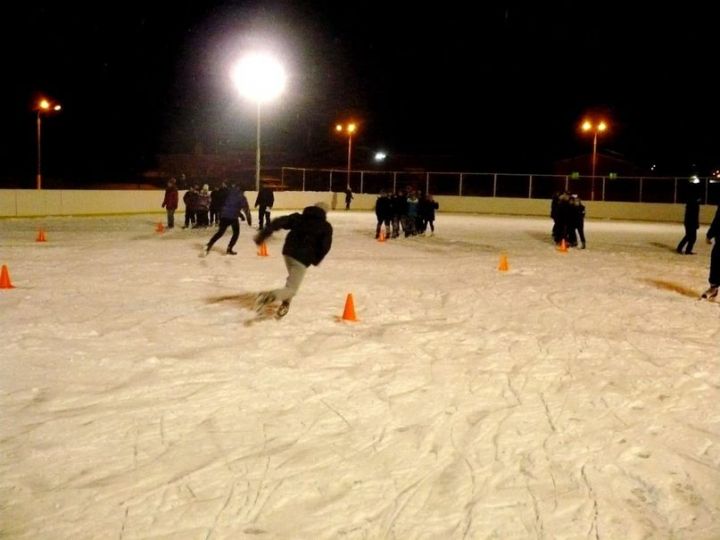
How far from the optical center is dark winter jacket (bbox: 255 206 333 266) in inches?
327

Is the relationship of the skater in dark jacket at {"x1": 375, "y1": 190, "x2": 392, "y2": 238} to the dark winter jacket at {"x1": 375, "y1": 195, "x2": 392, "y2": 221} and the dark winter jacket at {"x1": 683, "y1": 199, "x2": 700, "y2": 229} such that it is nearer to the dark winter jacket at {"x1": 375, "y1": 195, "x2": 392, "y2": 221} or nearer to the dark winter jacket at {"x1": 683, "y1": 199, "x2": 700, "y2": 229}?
the dark winter jacket at {"x1": 375, "y1": 195, "x2": 392, "y2": 221}

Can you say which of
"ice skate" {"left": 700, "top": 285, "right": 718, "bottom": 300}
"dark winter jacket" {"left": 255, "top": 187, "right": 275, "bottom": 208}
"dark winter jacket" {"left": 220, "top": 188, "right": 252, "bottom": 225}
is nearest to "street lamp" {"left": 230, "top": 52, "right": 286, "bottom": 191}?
"dark winter jacket" {"left": 255, "top": 187, "right": 275, "bottom": 208}

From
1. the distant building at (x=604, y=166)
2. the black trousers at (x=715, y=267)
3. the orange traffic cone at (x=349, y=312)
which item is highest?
the distant building at (x=604, y=166)

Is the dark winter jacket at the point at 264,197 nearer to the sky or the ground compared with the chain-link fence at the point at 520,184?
nearer to the ground

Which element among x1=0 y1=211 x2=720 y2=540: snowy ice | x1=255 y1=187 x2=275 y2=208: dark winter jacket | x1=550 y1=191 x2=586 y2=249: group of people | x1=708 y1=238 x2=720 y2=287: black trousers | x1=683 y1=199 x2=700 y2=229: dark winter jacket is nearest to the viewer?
x1=0 y1=211 x2=720 y2=540: snowy ice

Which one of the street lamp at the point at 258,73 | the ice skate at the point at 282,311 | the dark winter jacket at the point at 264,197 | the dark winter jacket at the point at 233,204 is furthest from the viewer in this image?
the street lamp at the point at 258,73

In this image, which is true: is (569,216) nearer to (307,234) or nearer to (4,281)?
(307,234)

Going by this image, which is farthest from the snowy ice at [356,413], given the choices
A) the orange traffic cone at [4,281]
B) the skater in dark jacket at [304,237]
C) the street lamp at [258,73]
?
the street lamp at [258,73]

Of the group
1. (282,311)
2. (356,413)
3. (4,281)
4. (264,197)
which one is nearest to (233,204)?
(4,281)

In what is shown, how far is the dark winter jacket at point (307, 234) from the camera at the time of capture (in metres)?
8.30

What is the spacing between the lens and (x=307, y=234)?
8.30 m

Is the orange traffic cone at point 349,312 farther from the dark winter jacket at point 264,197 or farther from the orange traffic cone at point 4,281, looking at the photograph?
the dark winter jacket at point 264,197

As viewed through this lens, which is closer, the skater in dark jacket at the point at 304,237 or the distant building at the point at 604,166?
the skater in dark jacket at the point at 304,237

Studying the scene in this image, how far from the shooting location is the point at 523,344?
7992mm
